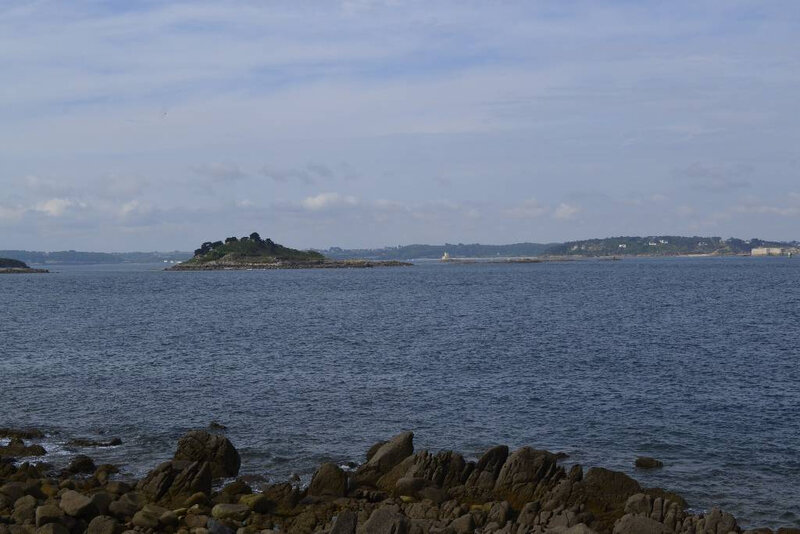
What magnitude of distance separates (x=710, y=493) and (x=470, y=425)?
12.4 metres

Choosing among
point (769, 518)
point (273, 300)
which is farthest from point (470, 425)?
point (273, 300)

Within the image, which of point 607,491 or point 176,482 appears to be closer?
point 607,491

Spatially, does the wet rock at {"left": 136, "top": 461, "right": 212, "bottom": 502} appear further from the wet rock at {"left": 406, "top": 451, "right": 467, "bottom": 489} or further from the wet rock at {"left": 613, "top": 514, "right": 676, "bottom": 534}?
the wet rock at {"left": 613, "top": 514, "right": 676, "bottom": 534}

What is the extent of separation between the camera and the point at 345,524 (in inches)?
870

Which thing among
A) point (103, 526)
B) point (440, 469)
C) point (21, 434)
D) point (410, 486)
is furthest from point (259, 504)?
point (21, 434)

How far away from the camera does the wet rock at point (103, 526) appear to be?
75.6 feet

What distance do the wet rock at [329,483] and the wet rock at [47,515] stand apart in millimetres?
7972

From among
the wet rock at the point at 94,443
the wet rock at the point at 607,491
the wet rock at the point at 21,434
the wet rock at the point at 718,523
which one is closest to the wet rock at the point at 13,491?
the wet rock at the point at 94,443

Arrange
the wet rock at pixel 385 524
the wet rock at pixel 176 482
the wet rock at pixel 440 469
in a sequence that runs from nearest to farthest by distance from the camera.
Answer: the wet rock at pixel 385 524 → the wet rock at pixel 176 482 → the wet rock at pixel 440 469

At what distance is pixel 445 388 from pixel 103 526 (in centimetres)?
2702

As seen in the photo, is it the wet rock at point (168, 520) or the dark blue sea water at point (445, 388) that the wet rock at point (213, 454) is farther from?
the wet rock at point (168, 520)

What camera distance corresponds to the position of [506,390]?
153 feet

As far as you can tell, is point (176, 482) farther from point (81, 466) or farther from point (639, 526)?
point (639, 526)

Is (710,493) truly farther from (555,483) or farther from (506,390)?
(506,390)
